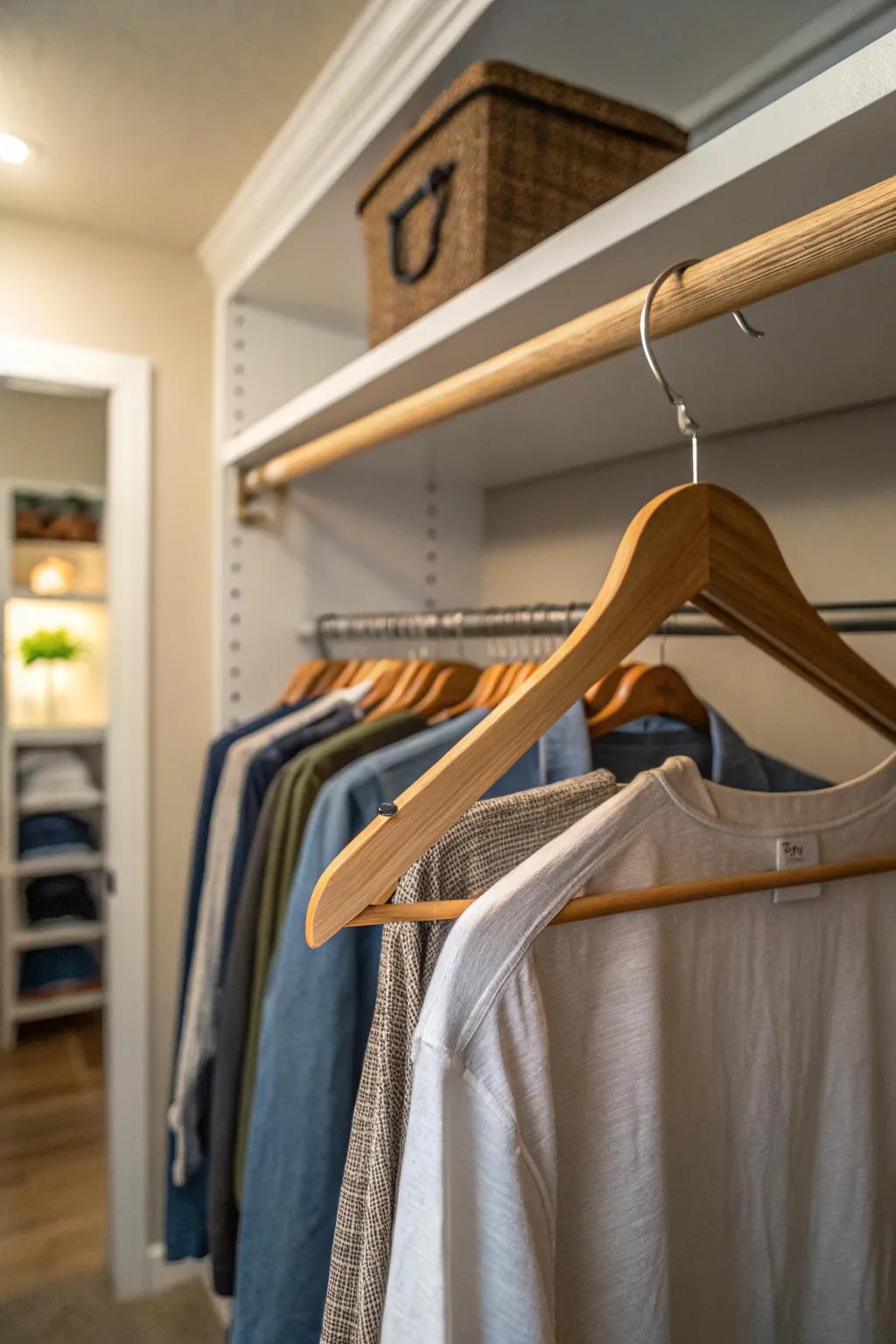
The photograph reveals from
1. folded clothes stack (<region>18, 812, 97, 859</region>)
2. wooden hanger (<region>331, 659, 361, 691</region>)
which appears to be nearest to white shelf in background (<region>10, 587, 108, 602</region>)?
folded clothes stack (<region>18, 812, 97, 859</region>)

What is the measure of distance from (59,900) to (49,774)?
0.38 metres

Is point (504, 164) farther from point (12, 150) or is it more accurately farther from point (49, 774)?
point (49, 774)

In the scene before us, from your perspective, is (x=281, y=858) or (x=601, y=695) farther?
(x=281, y=858)

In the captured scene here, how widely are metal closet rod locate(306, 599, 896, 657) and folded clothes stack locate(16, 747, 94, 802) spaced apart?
1.55m

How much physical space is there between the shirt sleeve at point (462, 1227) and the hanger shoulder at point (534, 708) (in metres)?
0.10

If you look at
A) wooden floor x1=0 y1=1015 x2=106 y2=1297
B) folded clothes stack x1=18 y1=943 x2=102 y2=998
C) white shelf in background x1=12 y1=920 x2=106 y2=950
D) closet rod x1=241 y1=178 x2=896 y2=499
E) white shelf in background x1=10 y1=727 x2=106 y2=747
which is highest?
closet rod x1=241 y1=178 x2=896 y2=499

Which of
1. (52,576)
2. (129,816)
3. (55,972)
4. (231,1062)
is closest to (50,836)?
(55,972)

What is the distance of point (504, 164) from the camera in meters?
0.84

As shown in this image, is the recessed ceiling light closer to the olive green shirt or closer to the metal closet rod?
the metal closet rod

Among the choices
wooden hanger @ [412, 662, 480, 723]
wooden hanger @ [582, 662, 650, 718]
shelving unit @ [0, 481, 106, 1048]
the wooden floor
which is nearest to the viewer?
wooden hanger @ [582, 662, 650, 718]

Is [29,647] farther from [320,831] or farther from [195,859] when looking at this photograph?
[320,831]

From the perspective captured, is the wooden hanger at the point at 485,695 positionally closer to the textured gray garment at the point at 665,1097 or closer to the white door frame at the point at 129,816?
the textured gray garment at the point at 665,1097

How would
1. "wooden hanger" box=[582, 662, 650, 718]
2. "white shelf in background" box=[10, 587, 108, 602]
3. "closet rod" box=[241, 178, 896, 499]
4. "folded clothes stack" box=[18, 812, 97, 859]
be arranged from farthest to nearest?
"folded clothes stack" box=[18, 812, 97, 859] → "white shelf in background" box=[10, 587, 108, 602] → "wooden hanger" box=[582, 662, 650, 718] → "closet rod" box=[241, 178, 896, 499]

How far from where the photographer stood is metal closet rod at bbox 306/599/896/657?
855mm
